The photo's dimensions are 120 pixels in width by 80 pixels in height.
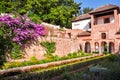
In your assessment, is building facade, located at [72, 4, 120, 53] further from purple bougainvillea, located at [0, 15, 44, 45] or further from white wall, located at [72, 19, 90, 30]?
purple bougainvillea, located at [0, 15, 44, 45]

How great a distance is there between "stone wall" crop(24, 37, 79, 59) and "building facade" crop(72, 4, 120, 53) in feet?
10.6

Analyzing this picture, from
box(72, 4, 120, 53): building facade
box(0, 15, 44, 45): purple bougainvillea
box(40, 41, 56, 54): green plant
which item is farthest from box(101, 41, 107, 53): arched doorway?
box(0, 15, 44, 45): purple bougainvillea

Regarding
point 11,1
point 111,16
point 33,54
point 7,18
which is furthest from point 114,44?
point 11,1

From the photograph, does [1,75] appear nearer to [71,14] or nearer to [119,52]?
[119,52]

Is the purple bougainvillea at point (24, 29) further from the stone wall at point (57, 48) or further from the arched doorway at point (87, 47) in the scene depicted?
the arched doorway at point (87, 47)

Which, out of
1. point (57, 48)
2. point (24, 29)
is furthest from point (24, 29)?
point (57, 48)

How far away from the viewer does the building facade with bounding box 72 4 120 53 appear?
28156 millimetres

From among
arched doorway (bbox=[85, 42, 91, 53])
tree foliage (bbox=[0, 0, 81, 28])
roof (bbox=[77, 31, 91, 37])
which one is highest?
tree foliage (bbox=[0, 0, 81, 28])

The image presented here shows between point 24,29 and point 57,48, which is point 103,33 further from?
point 24,29

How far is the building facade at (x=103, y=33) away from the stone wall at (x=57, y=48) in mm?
3238

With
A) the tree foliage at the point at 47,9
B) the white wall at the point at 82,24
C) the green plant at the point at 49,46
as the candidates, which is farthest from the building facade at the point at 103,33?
the green plant at the point at 49,46

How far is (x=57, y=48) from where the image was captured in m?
24.9

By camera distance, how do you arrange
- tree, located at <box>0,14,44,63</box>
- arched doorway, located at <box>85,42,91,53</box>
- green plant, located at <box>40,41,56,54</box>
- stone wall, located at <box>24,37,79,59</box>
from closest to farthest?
tree, located at <box>0,14,44,63</box>
stone wall, located at <box>24,37,79,59</box>
green plant, located at <box>40,41,56,54</box>
arched doorway, located at <box>85,42,91,53</box>

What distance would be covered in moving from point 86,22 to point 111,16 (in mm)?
6265
